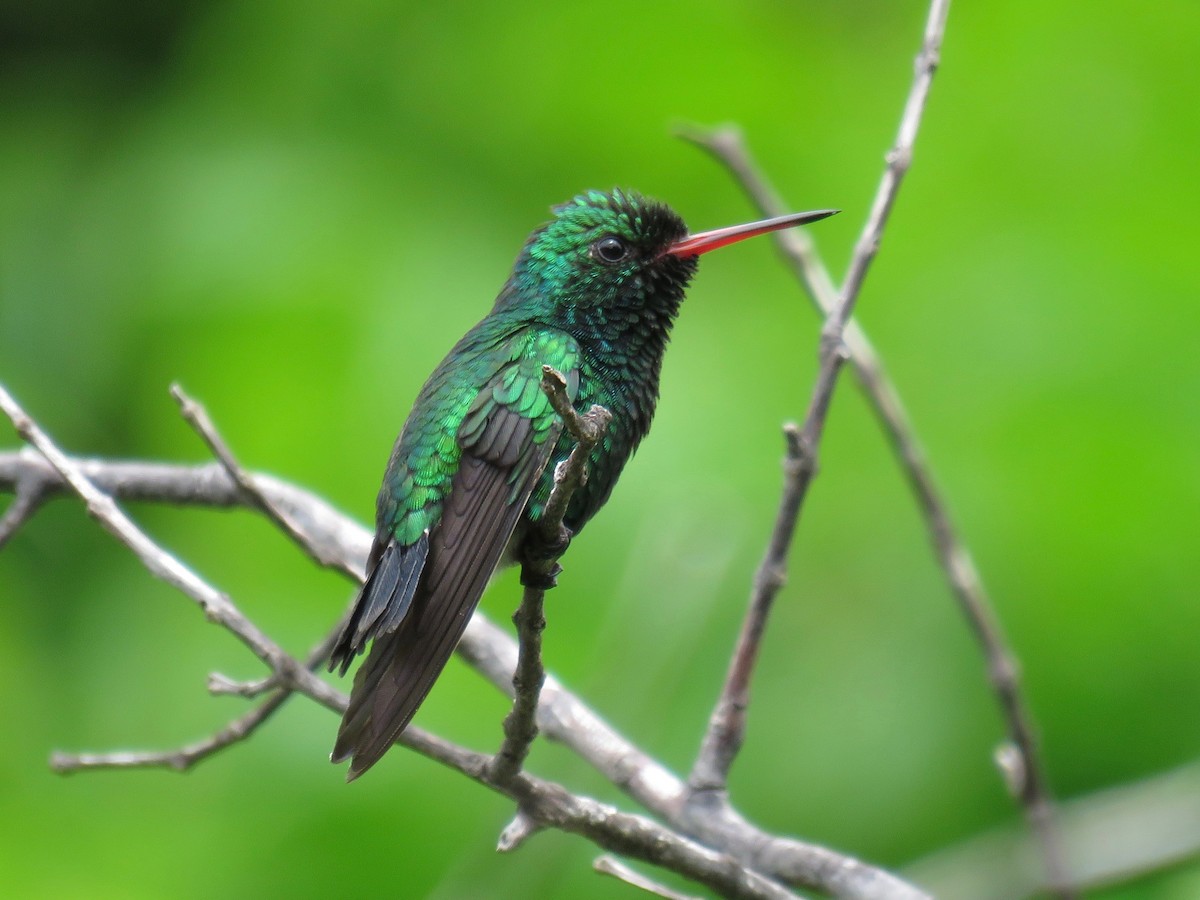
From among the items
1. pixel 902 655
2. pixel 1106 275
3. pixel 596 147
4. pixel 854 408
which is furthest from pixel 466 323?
pixel 1106 275

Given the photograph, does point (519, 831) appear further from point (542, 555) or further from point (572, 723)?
point (572, 723)

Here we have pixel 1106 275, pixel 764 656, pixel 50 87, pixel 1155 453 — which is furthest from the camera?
pixel 50 87

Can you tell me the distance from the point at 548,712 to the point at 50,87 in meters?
3.93

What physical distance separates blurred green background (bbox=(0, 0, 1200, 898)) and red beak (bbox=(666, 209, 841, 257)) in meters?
0.68

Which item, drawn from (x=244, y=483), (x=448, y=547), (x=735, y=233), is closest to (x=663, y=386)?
(x=735, y=233)

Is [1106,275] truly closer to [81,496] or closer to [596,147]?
[596,147]

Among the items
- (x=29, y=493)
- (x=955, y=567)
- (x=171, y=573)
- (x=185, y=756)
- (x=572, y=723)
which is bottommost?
(x=185, y=756)

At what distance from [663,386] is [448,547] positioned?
6.25 feet

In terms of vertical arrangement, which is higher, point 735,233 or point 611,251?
point 735,233

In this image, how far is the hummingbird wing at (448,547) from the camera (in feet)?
7.44

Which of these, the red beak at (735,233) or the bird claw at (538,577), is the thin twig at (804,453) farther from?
the bird claw at (538,577)

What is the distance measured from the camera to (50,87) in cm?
551

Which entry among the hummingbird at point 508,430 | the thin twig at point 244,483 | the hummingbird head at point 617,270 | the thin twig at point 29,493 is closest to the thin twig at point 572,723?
the thin twig at point 29,493

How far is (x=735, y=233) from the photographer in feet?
9.04
